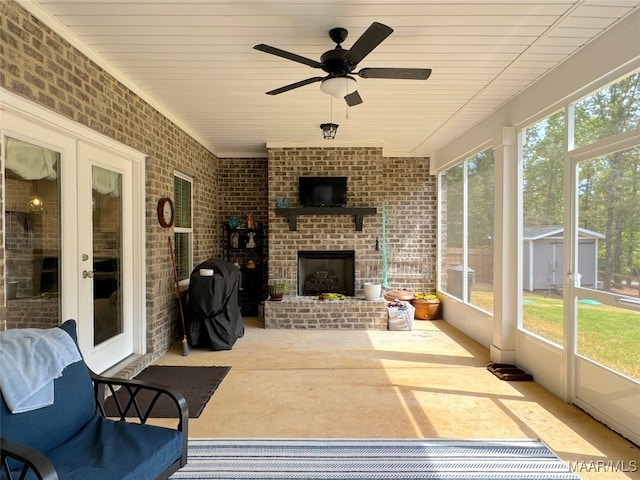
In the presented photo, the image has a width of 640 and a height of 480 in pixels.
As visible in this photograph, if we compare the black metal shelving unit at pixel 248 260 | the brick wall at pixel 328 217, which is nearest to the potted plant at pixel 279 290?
the brick wall at pixel 328 217

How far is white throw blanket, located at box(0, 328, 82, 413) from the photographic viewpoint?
1615mm

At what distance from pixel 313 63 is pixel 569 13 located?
1673mm

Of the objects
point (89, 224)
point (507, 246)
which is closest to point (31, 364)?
point (89, 224)

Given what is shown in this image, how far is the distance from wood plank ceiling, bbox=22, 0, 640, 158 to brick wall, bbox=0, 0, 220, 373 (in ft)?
0.50

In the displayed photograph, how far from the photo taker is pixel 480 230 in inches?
198

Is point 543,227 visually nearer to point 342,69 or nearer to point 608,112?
point 608,112

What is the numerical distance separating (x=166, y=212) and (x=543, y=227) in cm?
391

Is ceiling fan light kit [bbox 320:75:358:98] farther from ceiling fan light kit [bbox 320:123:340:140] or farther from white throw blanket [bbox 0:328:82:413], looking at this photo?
white throw blanket [bbox 0:328:82:413]

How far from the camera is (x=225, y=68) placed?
10.8ft

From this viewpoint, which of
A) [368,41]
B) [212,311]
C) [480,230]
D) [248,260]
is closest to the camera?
[368,41]

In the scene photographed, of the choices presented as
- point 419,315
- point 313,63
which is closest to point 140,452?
point 313,63

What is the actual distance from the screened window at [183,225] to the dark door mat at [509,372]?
156 inches

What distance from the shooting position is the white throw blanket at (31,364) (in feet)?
5.30

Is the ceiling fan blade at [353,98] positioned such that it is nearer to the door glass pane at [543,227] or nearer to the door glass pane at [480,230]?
the door glass pane at [543,227]
